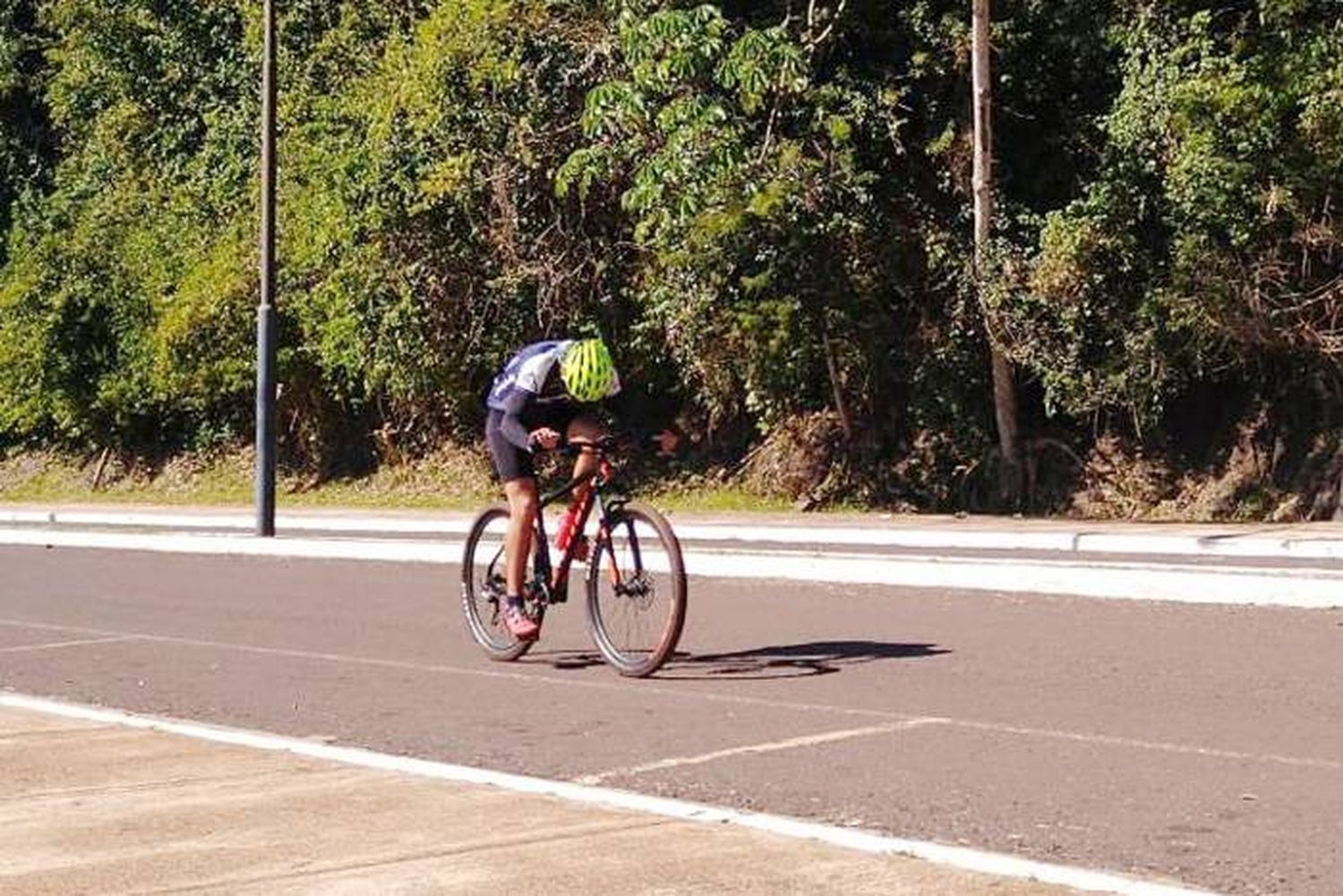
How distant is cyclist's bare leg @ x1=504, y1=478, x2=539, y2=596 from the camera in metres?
10.1

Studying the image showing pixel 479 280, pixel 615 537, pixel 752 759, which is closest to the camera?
pixel 752 759

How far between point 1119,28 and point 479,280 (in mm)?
11226

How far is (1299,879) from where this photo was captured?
5547 millimetres

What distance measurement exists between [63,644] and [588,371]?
4.88 meters

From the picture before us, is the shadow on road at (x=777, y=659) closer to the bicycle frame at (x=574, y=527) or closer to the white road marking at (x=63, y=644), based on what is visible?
the bicycle frame at (x=574, y=527)

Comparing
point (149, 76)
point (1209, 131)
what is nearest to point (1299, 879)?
point (1209, 131)

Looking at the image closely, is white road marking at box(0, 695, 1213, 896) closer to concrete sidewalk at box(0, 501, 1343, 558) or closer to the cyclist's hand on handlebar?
the cyclist's hand on handlebar

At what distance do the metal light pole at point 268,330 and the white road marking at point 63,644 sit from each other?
9.13m

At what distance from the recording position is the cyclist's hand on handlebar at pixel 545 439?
9.78 meters

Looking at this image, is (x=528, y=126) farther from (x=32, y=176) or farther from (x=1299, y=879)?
(x=1299, y=879)

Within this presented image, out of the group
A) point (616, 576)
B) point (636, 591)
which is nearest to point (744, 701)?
point (636, 591)

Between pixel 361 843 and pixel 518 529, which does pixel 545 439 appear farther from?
pixel 361 843

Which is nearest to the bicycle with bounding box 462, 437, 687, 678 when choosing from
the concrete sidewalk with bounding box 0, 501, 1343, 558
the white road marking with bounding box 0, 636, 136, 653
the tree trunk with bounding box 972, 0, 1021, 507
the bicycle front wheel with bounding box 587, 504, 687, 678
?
the bicycle front wheel with bounding box 587, 504, 687, 678

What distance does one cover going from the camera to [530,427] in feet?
32.8
